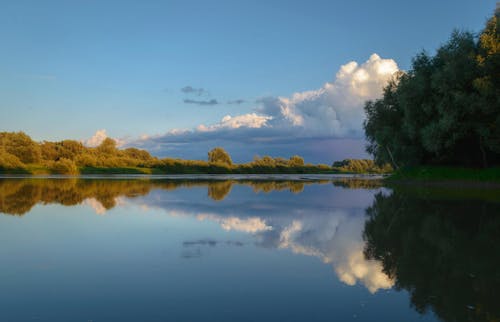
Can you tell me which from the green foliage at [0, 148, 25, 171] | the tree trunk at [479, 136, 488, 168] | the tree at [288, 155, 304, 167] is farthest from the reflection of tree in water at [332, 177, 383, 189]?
the tree at [288, 155, 304, 167]

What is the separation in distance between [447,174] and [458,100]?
9617 mm

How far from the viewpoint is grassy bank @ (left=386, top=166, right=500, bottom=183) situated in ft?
111

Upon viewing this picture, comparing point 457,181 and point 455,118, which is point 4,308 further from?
point 457,181

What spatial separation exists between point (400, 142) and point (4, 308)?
1725 inches

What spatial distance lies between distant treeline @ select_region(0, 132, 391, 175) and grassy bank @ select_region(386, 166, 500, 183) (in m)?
64.1

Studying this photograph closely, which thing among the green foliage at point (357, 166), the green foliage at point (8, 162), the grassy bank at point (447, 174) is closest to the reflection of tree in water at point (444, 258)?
the grassy bank at point (447, 174)

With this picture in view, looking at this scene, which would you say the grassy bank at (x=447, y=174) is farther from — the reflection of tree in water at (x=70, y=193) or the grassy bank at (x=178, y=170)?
the grassy bank at (x=178, y=170)

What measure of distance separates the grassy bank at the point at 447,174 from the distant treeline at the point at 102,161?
210 feet

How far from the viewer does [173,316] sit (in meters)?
4.89

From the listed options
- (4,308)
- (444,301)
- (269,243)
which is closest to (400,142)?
(269,243)

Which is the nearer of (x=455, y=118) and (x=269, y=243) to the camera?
(x=269, y=243)

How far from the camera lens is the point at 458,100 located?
3158cm

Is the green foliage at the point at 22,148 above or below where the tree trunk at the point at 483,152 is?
above

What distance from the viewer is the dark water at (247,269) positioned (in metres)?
5.14
